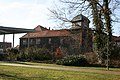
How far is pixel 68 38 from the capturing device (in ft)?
144

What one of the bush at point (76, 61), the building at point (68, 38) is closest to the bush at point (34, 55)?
the building at point (68, 38)

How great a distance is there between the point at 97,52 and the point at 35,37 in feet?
164

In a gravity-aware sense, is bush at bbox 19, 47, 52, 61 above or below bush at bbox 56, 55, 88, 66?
above

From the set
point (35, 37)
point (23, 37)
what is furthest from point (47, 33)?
point (23, 37)

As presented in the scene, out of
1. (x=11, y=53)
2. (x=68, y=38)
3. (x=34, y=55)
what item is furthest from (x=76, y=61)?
(x=11, y=53)

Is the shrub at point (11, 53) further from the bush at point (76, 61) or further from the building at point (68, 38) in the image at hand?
the bush at point (76, 61)

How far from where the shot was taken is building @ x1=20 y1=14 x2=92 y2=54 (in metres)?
33.3

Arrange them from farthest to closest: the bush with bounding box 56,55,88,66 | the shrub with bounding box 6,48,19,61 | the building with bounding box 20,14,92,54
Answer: the shrub with bounding box 6,48,19,61, the building with bounding box 20,14,92,54, the bush with bounding box 56,55,88,66

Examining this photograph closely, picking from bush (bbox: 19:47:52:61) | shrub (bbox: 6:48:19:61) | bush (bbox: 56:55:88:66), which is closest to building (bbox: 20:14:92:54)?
bush (bbox: 56:55:88:66)

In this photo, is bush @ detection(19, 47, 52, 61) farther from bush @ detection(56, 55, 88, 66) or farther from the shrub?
bush @ detection(56, 55, 88, 66)

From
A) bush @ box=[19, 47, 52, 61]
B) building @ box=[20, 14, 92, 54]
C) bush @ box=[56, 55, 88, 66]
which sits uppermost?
building @ box=[20, 14, 92, 54]

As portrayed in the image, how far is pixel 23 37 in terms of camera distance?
87.1m

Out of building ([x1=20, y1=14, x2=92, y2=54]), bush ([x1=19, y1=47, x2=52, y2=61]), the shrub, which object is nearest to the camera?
building ([x1=20, y1=14, x2=92, y2=54])

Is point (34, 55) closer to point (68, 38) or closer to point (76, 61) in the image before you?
point (68, 38)
